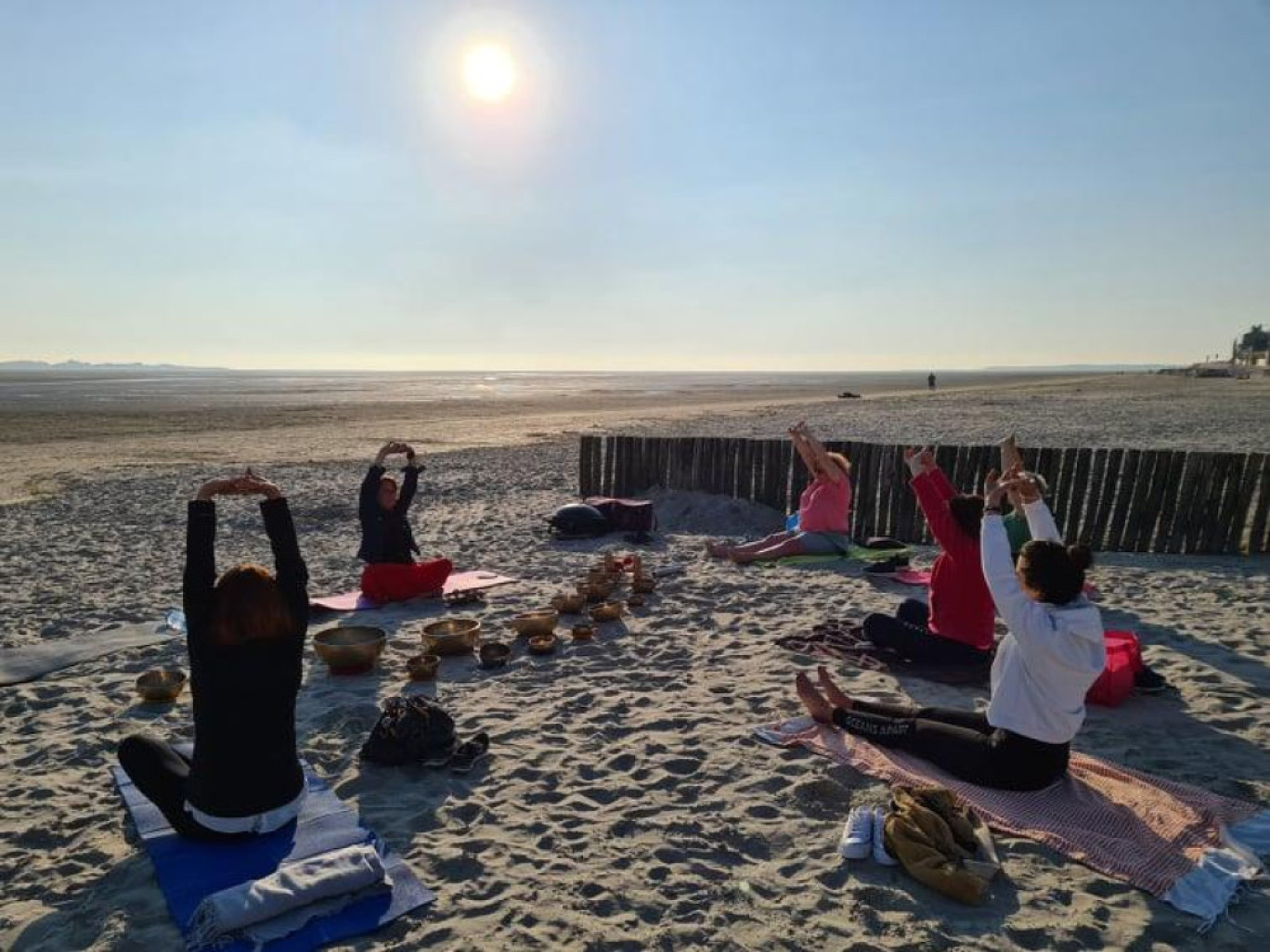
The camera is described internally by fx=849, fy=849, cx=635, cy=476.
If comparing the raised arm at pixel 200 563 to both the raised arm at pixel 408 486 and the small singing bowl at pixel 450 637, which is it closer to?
Answer: the small singing bowl at pixel 450 637

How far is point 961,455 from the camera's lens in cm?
1064

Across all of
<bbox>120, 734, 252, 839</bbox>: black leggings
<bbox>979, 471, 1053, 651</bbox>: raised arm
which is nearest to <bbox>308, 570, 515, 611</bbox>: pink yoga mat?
<bbox>120, 734, 252, 839</bbox>: black leggings

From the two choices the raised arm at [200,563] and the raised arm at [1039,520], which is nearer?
the raised arm at [200,563]

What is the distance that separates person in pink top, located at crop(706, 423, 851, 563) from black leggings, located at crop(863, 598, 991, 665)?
10.4 ft

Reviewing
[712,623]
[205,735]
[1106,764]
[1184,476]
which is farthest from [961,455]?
[205,735]

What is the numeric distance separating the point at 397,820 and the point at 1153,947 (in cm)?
322

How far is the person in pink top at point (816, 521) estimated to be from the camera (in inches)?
369

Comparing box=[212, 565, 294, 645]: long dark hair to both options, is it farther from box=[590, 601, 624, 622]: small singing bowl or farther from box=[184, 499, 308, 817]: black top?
box=[590, 601, 624, 622]: small singing bowl

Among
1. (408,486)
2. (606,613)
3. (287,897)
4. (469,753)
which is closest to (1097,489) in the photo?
(606,613)

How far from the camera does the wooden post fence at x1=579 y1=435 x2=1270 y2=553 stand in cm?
940

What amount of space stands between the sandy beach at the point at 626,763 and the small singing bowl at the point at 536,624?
0.74 ft

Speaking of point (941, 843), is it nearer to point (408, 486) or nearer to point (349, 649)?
point (349, 649)

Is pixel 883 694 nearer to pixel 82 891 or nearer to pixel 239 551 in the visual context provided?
pixel 82 891

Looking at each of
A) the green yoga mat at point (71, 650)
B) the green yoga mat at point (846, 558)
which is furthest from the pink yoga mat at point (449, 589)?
the green yoga mat at point (846, 558)
